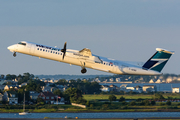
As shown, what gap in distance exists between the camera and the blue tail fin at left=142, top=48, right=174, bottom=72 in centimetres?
6016

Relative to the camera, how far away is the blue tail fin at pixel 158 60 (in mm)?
60156

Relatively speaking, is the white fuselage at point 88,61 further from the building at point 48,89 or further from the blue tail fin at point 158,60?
the building at point 48,89

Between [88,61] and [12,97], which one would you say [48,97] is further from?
[88,61]

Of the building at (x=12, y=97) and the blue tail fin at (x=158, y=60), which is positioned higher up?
the blue tail fin at (x=158, y=60)

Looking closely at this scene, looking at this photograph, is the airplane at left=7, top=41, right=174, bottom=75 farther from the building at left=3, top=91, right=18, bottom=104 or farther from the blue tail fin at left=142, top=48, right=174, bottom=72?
the building at left=3, top=91, right=18, bottom=104

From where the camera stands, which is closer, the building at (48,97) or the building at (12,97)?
the building at (12,97)

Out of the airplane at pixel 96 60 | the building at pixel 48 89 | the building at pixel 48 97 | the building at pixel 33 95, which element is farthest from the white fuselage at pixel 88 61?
the building at pixel 48 89

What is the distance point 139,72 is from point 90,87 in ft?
338

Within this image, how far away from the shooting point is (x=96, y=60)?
194 ft

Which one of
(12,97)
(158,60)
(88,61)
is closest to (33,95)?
(12,97)

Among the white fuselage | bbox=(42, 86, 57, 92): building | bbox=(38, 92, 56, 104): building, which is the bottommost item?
bbox=(38, 92, 56, 104): building

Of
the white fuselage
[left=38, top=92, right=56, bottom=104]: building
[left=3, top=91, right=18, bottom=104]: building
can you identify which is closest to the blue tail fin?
the white fuselage

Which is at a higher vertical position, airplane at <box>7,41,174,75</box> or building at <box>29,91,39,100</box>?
airplane at <box>7,41,174,75</box>

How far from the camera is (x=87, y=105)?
4449 inches
